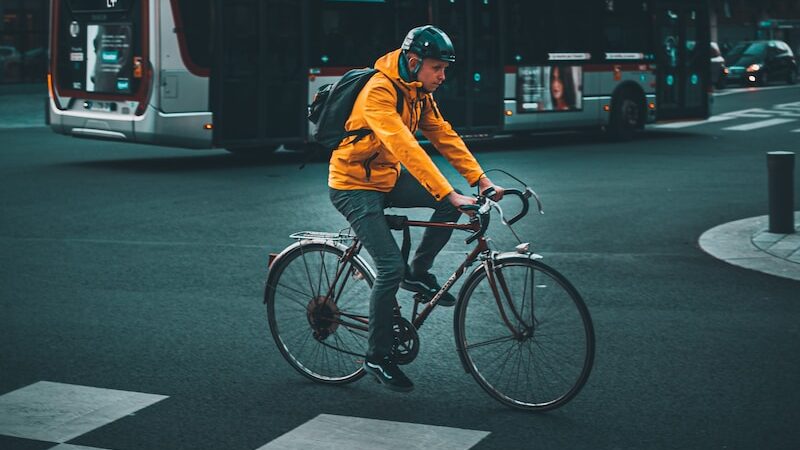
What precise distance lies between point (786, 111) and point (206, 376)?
26.7 meters

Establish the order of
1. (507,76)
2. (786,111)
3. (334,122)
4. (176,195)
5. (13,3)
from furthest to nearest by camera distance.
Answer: (13,3) < (786,111) < (507,76) < (176,195) < (334,122)

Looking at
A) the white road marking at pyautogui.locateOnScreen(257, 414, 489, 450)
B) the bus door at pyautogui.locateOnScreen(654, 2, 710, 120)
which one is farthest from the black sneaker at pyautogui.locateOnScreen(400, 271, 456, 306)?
the bus door at pyautogui.locateOnScreen(654, 2, 710, 120)

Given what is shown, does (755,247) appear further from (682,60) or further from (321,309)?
(682,60)

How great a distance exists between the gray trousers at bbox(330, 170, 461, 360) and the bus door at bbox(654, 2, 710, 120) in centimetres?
1766

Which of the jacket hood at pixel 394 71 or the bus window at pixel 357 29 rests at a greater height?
the bus window at pixel 357 29

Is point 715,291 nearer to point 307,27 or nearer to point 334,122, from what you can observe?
point 334,122

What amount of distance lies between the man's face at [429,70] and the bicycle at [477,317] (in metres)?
0.58

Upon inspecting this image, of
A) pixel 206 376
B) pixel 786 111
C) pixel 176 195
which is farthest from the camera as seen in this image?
pixel 786 111

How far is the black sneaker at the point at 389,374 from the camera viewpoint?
5840mm

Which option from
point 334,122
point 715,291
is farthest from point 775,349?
point 334,122

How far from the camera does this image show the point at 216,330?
7.39m

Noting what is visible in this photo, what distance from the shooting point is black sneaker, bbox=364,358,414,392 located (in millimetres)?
5840

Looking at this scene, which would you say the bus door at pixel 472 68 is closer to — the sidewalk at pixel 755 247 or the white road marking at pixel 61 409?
the sidewalk at pixel 755 247

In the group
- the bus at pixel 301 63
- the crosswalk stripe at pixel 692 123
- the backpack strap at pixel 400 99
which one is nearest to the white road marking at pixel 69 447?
the backpack strap at pixel 400 99
